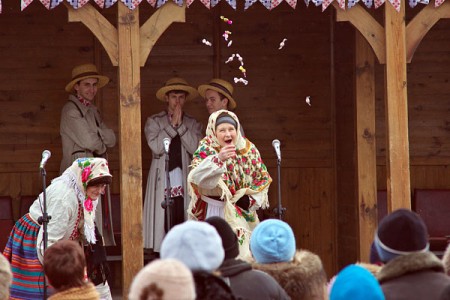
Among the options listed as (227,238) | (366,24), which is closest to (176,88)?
(366,24)

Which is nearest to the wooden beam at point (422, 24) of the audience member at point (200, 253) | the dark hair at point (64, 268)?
the dark hair at point (64, 268)

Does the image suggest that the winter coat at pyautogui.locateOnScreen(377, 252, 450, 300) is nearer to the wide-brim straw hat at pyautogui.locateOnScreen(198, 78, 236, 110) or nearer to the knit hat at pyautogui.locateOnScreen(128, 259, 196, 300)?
the knit hat at pyautogui.locateOnScreen(128, 259, 196, 300)

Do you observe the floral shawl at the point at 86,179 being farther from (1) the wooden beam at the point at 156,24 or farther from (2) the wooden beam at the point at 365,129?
(2) the wooden beam at the point at 365,129

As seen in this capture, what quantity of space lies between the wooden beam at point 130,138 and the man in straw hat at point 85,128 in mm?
1682

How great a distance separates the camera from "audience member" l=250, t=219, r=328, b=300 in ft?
20.3

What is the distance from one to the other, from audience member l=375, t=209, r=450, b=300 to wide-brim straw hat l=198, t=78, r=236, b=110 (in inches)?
229

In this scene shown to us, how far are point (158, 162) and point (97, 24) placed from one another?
2326mm

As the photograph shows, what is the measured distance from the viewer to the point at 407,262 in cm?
529

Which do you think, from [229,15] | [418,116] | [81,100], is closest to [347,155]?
[418,116]

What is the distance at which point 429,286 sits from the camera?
5.26 meters

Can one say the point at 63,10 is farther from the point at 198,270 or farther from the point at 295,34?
the point at 198,270

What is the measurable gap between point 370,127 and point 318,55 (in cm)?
167

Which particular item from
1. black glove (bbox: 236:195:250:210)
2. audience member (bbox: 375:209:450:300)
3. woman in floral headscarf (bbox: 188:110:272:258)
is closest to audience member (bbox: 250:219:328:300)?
audience member (bbox: 375:209:450:300)

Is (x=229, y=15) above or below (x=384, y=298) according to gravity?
above
